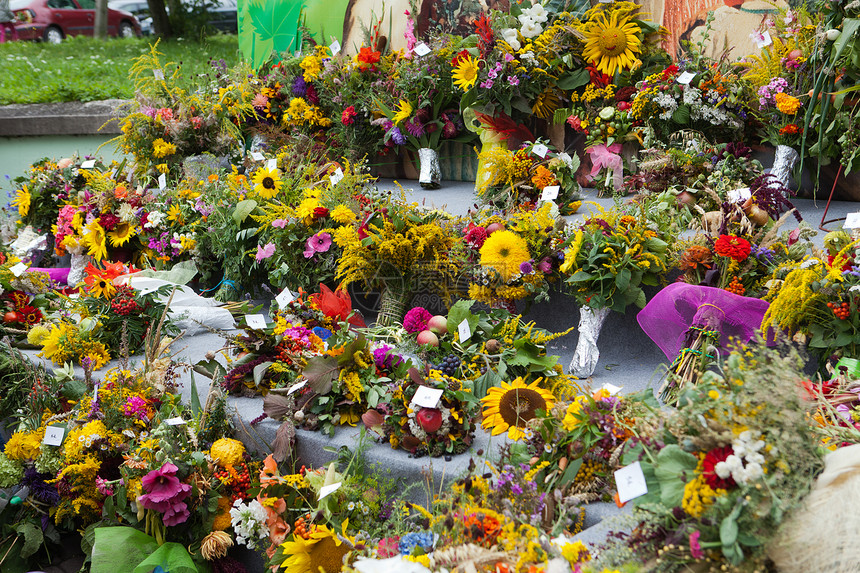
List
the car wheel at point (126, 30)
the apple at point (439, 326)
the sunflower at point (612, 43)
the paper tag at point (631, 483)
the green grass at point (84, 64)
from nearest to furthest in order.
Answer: the paper tag at point (631, 483) → the apple at point (439, 326) → the sunflower at point (612, 43) → the green grass at point (84, 64) → the car wheel at point (126, 30)

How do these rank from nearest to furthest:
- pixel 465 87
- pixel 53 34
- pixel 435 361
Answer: pixel 435 361
pixel 465 87
pixel 53 34

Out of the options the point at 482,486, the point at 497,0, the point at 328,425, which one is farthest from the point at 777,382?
the point at 497,0

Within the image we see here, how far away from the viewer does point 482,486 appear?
5.57 feet

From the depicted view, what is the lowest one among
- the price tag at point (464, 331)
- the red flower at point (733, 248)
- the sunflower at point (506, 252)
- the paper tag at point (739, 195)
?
the price tag at point (464, 331)

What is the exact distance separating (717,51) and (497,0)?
133cm

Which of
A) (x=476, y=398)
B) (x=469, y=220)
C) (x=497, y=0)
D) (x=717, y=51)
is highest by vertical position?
(x=497, y=0)

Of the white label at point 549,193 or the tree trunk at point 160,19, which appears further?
the tree trunk at point 160,19

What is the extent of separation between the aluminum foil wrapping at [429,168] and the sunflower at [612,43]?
1.05 meters

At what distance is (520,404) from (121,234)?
9.10ft

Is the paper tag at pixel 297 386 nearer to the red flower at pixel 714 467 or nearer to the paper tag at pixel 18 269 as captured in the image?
the red flower at pixel 714 467

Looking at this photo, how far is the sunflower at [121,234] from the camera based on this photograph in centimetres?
372

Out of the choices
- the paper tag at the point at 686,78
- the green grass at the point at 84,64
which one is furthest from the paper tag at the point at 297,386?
the green grass at the point at 84,64

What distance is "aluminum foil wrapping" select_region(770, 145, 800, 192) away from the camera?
2.84 m

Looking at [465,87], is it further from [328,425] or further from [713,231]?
[328,425]
